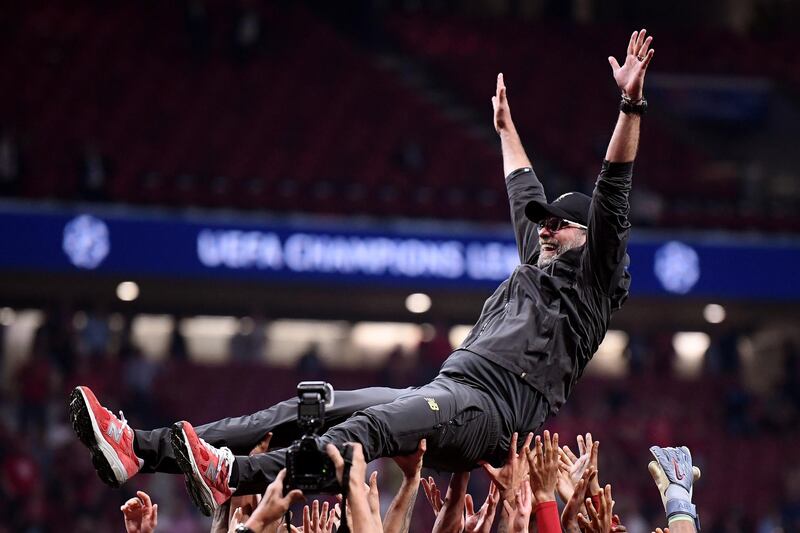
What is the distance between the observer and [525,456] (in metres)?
4.70

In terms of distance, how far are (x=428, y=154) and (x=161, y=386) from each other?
4488 millimetres

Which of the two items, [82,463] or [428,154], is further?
[428,154]

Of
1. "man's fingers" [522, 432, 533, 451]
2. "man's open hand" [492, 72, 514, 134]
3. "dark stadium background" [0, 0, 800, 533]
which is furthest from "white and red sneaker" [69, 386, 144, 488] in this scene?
"dark stadium background" [0, 0, 800, 533]

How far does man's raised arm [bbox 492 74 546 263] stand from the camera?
5.55 m

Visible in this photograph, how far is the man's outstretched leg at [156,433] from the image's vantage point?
13.9 feet

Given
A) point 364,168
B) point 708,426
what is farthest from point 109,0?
point 708,426

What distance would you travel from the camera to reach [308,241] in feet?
44.0

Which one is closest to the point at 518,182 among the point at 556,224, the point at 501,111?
the point at 501,111

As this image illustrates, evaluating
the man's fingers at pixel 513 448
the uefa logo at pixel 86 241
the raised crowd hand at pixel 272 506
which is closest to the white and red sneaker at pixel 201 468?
the raised crowd hand at pixel 272 506

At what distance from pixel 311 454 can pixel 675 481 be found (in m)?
1.09

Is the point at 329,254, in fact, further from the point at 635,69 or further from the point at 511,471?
the point at 511,471

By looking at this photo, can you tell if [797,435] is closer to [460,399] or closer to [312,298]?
[312,298]

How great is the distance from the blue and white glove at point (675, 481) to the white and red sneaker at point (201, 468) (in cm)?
136

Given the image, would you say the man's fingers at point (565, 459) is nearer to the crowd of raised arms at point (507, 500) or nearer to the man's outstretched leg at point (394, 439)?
the crowd of raised arms at point (507, 500)
